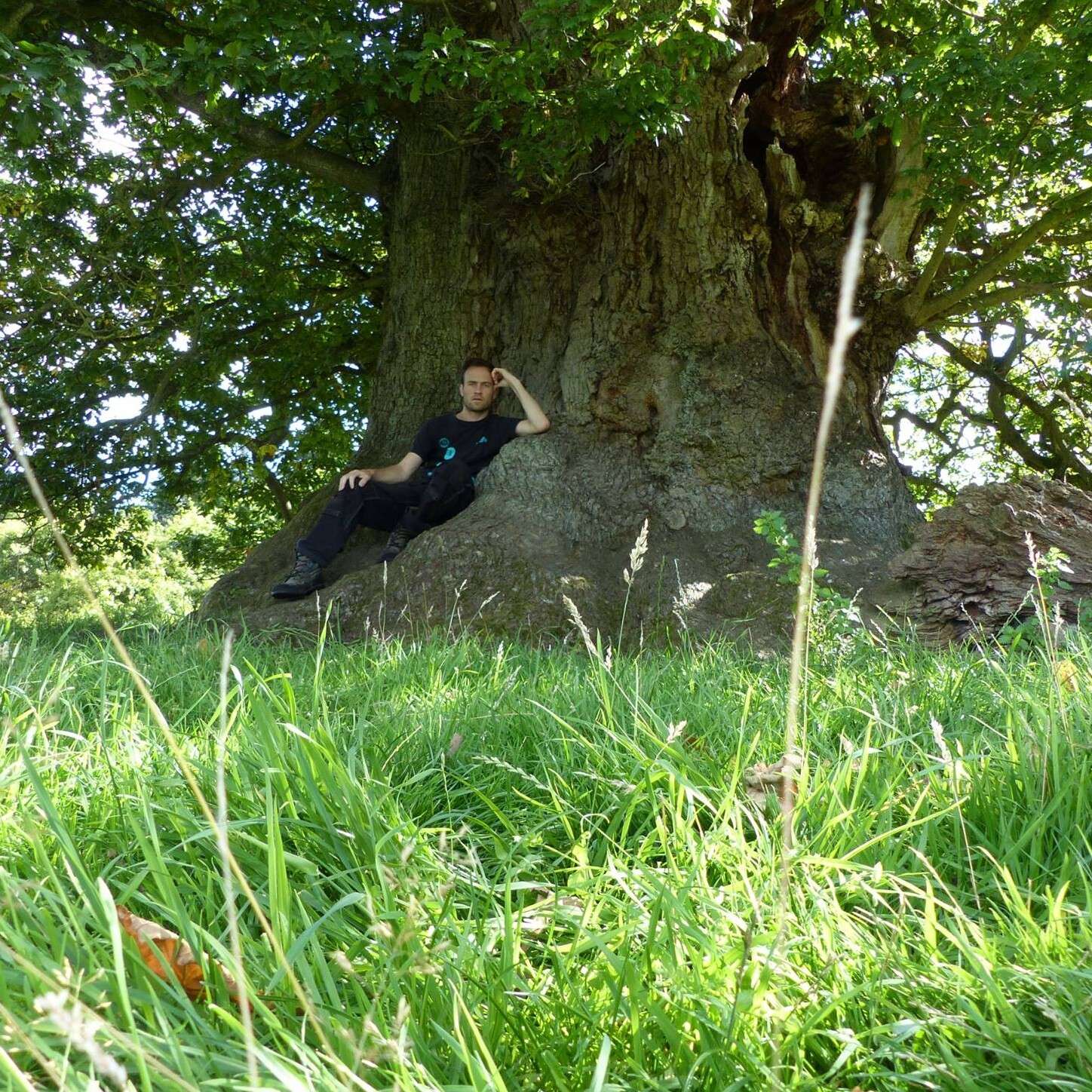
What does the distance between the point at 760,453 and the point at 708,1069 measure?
549cm

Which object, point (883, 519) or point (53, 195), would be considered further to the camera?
point (53, 195)

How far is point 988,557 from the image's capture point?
495 cm

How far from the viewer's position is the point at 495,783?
7.22ft

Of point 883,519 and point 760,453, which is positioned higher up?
point 760,453

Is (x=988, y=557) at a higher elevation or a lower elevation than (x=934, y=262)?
lower

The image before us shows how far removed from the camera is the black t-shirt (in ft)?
22.3

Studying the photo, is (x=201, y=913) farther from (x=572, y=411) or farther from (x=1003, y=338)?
(x=1003, y=338)

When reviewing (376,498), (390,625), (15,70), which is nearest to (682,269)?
(376,498)

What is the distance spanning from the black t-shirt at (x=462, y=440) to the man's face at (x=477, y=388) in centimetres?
11

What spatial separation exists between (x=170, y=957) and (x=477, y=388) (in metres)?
5.78

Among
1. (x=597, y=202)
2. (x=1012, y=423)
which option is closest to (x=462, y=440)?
(x=597, y=202)

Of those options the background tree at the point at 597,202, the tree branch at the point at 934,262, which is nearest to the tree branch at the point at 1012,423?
the background tree at the point at 597,202

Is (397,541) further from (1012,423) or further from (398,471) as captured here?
(1012,423)

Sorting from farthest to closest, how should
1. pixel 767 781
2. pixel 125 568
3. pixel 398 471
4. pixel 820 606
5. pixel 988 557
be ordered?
pixel 125 568, pixel 398 471, pixel 988 557, pixel 820 606, pixel 767 781
